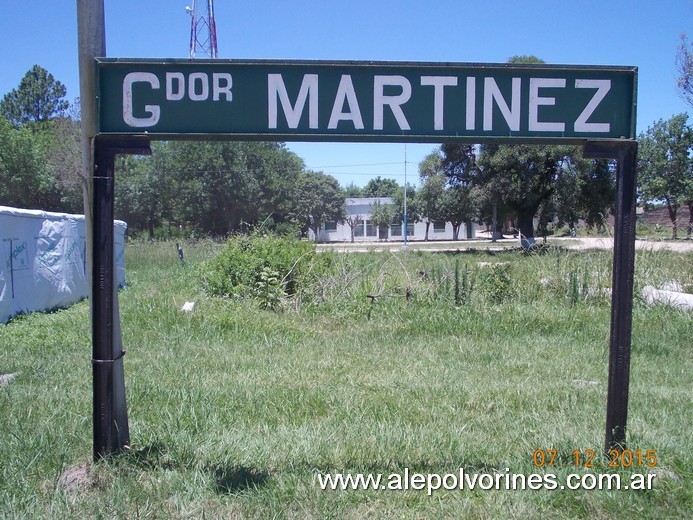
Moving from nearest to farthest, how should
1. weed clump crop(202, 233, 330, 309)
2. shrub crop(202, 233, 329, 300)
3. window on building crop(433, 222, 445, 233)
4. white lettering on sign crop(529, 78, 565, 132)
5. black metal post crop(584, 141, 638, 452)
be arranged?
black metal post crop(584, 141, 638, 452)
white lettering on sign crop(529, 78, 565, 132)
weed clump crop(202, 233, 330, 309)
shrub crop(202, 233, 329, 300)
window on building crop(433, 222, 445, 233)

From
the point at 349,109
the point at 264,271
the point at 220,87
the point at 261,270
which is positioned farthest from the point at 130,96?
the point at 261,270

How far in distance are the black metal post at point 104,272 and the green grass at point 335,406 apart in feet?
1.39

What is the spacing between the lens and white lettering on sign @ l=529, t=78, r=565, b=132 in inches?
128

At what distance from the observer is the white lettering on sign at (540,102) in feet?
10.7

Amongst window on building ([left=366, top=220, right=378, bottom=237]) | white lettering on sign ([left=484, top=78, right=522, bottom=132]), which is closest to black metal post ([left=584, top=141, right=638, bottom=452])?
white lettering on sign ([left=484, top=78, right=522, bottom=132])

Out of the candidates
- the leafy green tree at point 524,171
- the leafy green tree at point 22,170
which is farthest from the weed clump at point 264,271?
the leafy green tree at point 22,170

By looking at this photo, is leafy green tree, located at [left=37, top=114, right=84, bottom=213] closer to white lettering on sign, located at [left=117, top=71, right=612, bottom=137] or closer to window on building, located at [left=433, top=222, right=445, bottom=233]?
white lettering on sign, located at [left=117, top=71, right=612, bottom=137]

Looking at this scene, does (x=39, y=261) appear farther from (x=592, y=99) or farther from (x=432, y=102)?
(x=592, y=99)

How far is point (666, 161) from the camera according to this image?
152 ft

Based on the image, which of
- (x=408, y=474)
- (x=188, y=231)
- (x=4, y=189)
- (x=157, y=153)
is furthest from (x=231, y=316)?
(x=188, y=231)

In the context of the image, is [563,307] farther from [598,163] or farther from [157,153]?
[157,153]
